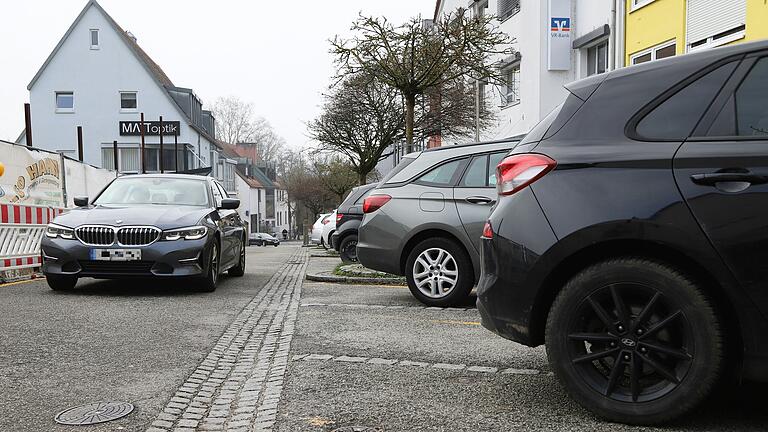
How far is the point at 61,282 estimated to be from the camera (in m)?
8.61

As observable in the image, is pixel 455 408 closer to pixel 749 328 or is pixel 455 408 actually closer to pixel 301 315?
pixel 749 328

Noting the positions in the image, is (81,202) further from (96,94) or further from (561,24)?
(96,94)

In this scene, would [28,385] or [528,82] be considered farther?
[528,82]

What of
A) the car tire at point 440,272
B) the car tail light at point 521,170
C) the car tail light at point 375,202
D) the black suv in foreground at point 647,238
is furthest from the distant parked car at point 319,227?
the black suv in foreground at point 647,238

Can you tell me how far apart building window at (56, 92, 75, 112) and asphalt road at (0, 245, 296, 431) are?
134ft

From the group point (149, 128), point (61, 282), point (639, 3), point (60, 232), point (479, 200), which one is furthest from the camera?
point (149, 128)

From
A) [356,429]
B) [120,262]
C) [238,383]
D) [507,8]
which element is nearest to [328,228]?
[507,8]

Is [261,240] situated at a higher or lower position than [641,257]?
lower

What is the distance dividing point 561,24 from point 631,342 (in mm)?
20672

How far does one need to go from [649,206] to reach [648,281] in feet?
Answer: 1.13

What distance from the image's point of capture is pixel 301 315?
697 cm

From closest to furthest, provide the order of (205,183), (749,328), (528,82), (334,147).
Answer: (749,328) < (205,183) < (528,82) < (334,147)

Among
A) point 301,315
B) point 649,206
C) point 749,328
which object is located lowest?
point 301,315

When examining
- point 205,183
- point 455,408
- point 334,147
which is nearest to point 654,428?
point 455,408
